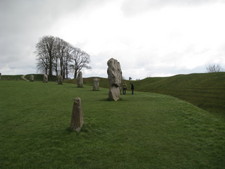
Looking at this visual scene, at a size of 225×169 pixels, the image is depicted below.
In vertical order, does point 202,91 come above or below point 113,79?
below

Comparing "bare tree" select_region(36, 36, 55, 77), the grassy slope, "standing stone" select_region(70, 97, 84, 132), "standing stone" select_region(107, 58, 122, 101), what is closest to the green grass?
"standing stone" select_region(70, 97, 84, 132)

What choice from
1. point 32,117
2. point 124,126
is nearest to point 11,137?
Result: point 32,117

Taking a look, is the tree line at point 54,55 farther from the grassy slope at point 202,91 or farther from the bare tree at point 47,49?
the grassy slope at point 202,91

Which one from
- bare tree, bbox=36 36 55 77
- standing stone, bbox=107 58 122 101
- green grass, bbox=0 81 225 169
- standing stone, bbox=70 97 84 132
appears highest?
bare tree, bbox=36 36 55 77

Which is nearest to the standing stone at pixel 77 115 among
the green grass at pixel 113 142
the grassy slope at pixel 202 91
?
the green grass at pixel 113 142

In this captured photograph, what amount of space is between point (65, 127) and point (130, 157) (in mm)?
4600

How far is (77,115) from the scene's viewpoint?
9.45m

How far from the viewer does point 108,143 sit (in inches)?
331

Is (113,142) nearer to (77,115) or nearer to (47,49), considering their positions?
(77,115)

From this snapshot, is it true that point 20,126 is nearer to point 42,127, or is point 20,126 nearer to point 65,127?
point 42,127

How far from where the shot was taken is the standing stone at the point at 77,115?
939 centimetres

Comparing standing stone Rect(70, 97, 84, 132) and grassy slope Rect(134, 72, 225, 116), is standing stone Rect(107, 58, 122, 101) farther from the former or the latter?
grassy slope Rect(134, 72, 225, 116)

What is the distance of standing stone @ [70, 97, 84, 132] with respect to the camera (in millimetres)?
9391

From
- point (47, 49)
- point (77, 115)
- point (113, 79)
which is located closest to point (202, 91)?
point (113, 79)
